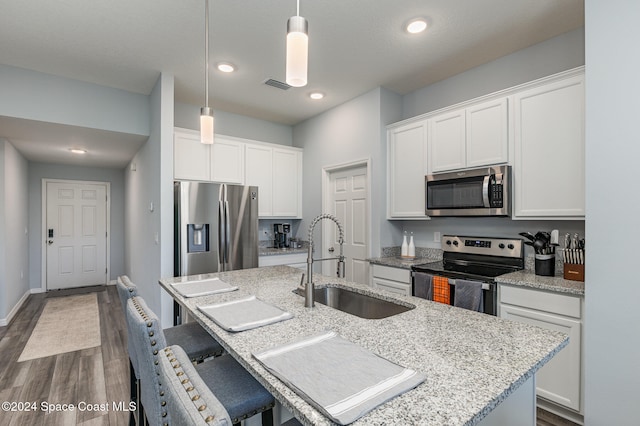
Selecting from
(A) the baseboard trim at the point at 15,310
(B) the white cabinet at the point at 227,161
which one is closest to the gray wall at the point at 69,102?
(B) the white cabinet at the point at 227,161

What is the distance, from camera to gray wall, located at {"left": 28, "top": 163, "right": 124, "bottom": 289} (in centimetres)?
559

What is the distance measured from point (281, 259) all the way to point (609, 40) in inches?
141

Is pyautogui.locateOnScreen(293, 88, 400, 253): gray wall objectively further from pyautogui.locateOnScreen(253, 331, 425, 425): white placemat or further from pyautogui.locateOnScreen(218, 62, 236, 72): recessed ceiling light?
pyautogui.locateOnScreen(253, 331, 425, 425): white placemat

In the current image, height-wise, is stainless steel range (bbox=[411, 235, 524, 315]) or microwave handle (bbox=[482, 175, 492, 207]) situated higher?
microwave handle (bbox=[482, 175, 492, 207])

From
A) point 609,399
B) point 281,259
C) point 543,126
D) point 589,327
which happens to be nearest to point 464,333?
point 589,327

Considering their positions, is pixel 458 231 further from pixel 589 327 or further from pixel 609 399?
pixel 609 399

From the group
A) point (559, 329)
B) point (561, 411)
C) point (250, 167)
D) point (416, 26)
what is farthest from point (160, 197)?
point (561, 411)

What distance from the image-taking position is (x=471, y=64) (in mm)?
3080

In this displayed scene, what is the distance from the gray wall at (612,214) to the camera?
1.73 metres

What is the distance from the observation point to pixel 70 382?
2.58 metres

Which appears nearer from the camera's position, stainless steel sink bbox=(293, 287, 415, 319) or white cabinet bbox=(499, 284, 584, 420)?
stainless steel sink bbox=(293, 287, 415, 319)

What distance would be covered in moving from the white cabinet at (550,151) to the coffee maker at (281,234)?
2.93 meters

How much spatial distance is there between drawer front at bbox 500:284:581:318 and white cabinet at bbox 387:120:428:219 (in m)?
1.12

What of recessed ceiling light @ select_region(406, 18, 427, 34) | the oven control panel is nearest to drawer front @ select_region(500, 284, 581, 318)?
the oven control panel
